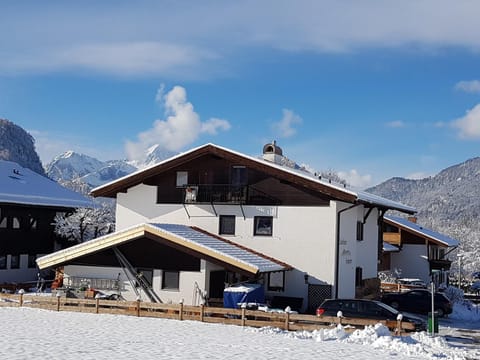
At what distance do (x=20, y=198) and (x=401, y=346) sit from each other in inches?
1124

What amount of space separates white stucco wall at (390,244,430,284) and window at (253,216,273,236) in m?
25.0

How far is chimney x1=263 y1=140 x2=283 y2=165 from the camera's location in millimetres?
36375

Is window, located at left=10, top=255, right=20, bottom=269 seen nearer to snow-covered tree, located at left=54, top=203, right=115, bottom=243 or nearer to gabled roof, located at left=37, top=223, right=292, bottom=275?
snow-covered tree, located at left=54, top=203, right=115, bottom=243

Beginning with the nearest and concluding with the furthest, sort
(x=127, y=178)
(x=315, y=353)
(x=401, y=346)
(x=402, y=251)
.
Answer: (x=315, y=353) → (x=401, y=346) → (x=127, y=178) → (x=402, y=251)

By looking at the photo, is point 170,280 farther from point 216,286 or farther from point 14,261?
point 14,261

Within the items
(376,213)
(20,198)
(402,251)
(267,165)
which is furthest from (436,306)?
(20,198)

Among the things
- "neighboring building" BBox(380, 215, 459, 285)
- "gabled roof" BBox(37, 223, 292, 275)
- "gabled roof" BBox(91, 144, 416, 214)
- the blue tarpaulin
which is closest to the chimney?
"gabled roof" BBox(91, 144, 416, 214)

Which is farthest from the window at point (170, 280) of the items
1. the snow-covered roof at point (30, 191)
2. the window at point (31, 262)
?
the window at point (31, 262)

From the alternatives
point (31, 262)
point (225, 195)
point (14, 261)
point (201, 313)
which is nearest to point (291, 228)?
point (225, 195)

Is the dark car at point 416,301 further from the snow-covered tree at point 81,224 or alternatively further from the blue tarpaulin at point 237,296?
the snow-covered tree at point 81,224

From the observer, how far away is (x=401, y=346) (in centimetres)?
1984

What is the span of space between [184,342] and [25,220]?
2531 cm

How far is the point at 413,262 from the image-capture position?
176 feet

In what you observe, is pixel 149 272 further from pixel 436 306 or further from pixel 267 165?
pixel 436 306
